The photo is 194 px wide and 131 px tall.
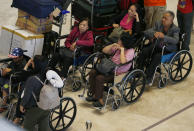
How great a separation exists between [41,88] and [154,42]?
229 centimetres

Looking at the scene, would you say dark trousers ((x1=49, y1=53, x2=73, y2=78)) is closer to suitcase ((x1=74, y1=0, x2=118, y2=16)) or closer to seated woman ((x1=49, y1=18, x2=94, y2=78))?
seated woman ((x1=49, y1=18, x2=94, y2=78))

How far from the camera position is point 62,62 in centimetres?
531

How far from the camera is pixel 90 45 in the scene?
209 inches

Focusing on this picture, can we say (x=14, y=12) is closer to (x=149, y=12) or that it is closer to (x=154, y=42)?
(x=149, y=12)

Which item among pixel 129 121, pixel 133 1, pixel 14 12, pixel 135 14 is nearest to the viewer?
pixel 129 121

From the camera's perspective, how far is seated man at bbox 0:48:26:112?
4.51 metres

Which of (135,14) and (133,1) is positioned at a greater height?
(133,1)

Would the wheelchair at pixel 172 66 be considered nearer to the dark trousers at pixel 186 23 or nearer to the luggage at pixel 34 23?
the dark trousers at pixel 186 23

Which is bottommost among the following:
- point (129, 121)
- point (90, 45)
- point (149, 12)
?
point (129, 121)

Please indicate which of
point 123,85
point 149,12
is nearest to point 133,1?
point 149,12

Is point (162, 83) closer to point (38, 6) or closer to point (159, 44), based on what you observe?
point (159, 44)

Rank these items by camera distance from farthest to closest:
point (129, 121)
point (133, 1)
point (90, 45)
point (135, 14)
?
point (133, 1), point (135, 14), point (90, 45), point (129, 121)

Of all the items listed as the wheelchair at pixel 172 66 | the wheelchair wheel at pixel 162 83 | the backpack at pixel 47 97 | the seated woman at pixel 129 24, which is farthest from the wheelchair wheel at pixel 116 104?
the backpack at pixel 47 97

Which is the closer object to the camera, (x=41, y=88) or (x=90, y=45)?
(x=41, y=88)
